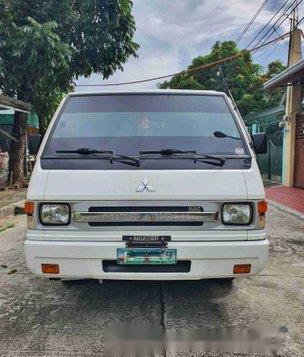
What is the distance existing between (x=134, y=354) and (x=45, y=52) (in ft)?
28.8

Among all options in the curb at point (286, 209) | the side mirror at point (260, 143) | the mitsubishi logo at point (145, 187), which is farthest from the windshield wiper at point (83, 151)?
the curb at point (286, 209)

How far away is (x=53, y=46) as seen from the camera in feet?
32.7

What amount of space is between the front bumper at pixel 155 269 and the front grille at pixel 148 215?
0.56 ft

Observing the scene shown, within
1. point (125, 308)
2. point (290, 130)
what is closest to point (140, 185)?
point (125, 308)

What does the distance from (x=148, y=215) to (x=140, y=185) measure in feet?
0.80

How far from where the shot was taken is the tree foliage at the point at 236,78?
2555cm

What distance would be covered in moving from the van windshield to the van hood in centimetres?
25

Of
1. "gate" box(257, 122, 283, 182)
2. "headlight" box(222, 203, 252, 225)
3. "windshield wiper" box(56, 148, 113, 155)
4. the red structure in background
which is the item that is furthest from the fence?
"windshield wiper" box(56, 148, 113, 155)

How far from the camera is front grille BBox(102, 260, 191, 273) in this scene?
3.26 m

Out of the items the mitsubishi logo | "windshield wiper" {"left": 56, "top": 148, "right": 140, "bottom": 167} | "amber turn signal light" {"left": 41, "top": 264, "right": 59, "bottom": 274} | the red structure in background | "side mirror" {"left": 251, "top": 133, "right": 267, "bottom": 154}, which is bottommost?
the red structure in background

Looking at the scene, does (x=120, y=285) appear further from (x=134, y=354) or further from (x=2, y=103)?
(x=2, y=103)

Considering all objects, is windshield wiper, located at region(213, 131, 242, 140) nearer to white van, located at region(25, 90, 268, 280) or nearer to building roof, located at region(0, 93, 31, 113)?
white van, located at region(25, 90, 268, 280)

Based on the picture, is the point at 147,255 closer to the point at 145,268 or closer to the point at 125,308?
the point at 145,268

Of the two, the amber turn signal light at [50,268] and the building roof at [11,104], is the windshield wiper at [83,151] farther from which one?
the building roof at [11,104]
